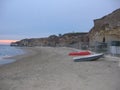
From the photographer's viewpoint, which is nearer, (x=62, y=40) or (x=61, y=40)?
(x=62, y=40)

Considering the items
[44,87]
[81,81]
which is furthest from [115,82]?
[44,87]

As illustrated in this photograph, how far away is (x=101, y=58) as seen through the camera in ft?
57.7

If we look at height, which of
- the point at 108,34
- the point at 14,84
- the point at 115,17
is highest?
the point at 115,17

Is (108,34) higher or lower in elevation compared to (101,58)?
higher

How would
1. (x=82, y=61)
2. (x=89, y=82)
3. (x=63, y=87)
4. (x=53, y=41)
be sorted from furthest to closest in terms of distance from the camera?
1. (x=53, y=41)
2. (x=82, y=61)
3. (x=89, y=82)
4. (x=63, y=87)

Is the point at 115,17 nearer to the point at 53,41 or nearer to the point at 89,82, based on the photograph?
the point at 89,82

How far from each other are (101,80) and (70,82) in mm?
1128

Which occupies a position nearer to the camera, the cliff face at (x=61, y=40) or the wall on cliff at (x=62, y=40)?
the wall on cliff at (x=62, y=40)

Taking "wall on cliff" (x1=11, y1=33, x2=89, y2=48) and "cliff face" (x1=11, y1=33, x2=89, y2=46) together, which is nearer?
"wall on cliff" (x1=11, y1=33, x2=89, y2=48)

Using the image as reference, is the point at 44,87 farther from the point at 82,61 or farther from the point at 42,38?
the point at 42,38

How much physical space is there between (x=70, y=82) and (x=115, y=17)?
2086 centimetres

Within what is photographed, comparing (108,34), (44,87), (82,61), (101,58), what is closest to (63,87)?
(44,87)

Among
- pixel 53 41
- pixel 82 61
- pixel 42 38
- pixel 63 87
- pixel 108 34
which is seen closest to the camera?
pixel 63 87

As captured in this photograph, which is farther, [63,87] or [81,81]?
[81,81]
